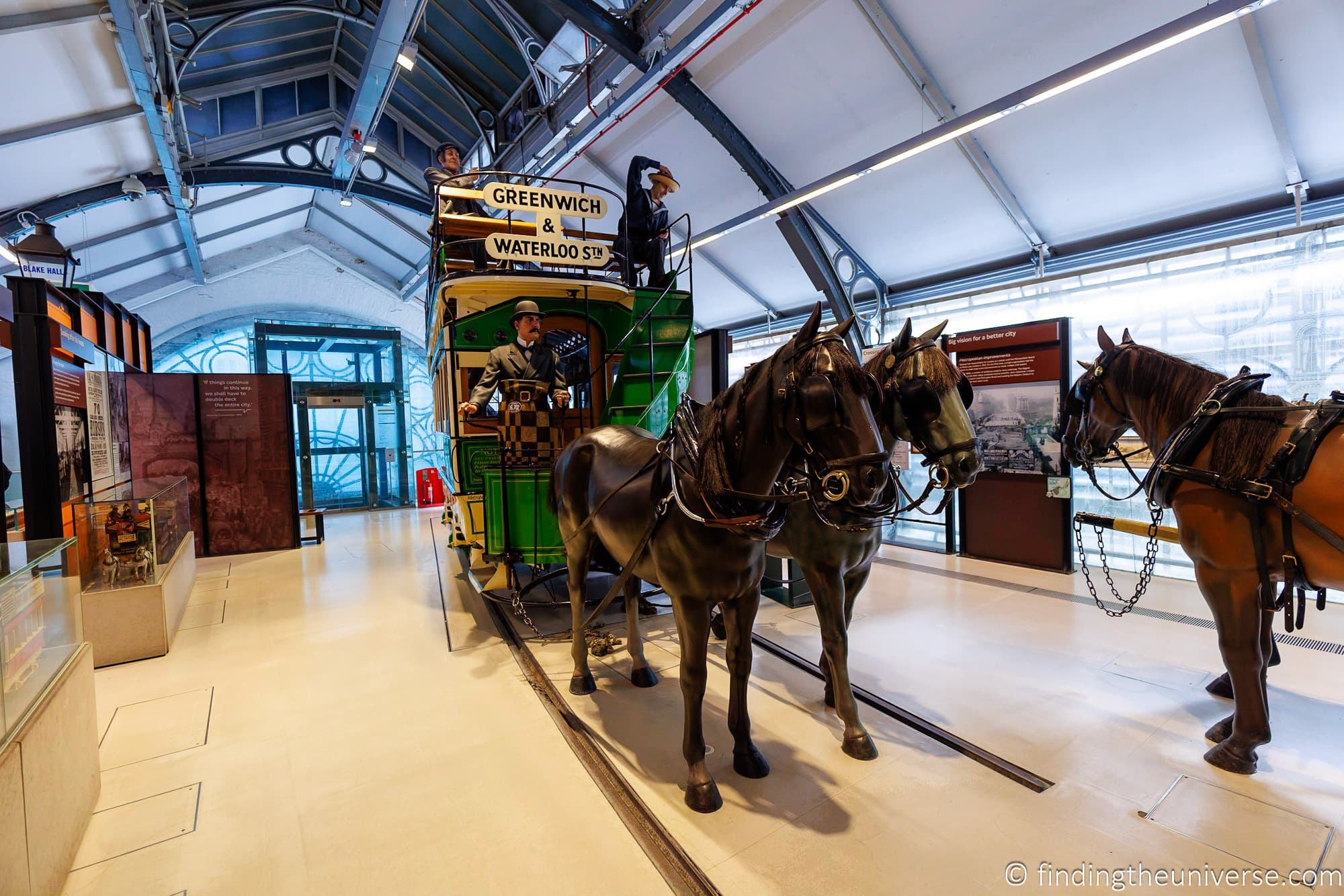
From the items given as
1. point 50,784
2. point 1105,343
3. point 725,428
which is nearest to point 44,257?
point 50,784

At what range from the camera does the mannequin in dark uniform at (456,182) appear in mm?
5129

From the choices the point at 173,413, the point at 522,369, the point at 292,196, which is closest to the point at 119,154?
the point at 173,413

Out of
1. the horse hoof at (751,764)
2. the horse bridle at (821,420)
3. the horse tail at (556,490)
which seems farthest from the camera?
the horse tail at (556,490)

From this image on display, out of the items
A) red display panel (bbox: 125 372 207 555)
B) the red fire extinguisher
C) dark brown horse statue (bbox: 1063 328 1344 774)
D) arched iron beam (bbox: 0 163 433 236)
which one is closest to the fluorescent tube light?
dark brown horse statue (bbox: 1063 328 1344 774)

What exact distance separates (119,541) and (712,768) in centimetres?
510

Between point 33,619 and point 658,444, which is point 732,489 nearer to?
point 658,444

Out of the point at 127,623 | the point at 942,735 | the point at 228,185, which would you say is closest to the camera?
the point at 942,735

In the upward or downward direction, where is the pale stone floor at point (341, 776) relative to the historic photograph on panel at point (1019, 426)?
downward

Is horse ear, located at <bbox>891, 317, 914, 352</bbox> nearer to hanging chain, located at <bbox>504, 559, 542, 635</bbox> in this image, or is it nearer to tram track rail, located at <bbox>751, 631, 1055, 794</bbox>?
tram track rail, located at <bbox>751, 631, 1055, 794</bbox>

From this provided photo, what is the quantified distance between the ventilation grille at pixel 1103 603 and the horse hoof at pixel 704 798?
426 cm

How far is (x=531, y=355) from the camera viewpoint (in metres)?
4.53

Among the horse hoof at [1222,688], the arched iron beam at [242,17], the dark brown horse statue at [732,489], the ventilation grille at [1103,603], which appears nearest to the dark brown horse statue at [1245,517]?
the horse hoof at [1222,688]

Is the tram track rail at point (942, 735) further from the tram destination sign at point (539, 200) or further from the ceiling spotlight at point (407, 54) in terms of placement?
the ceiling spotlight at point (407, 54)

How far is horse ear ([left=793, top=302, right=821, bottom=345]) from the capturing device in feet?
6.45
